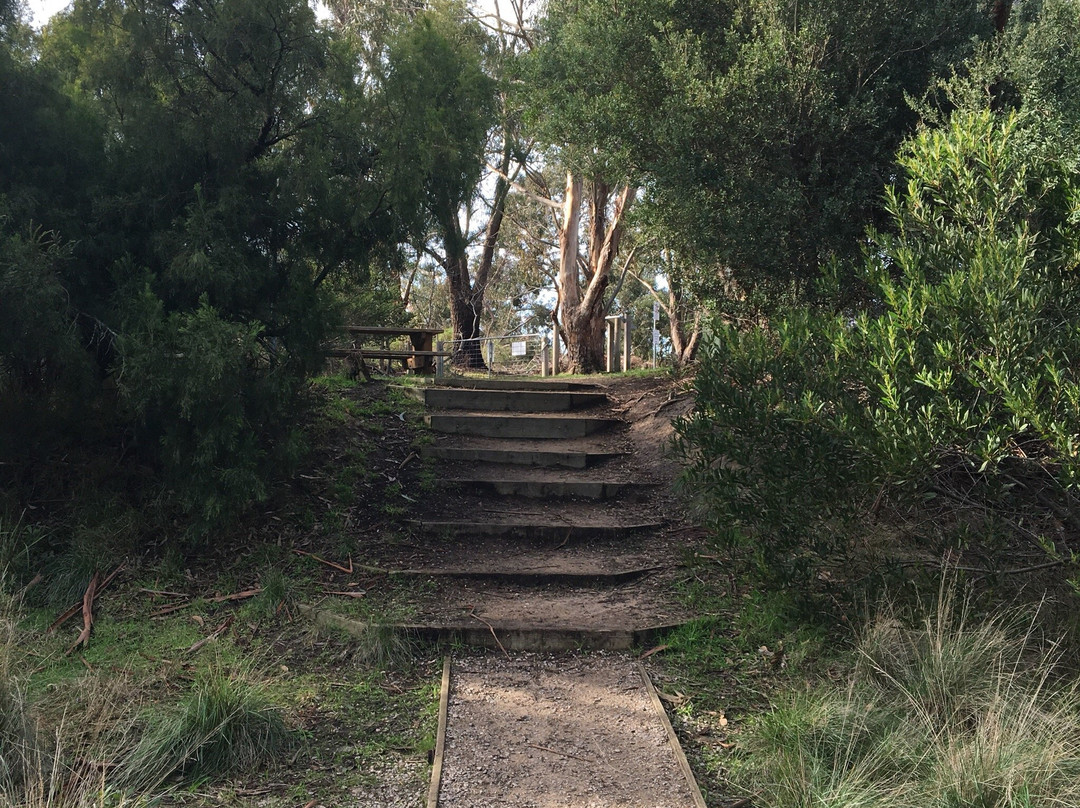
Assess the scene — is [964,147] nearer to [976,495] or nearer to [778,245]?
[976,495]

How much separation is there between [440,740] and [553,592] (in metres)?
1.92

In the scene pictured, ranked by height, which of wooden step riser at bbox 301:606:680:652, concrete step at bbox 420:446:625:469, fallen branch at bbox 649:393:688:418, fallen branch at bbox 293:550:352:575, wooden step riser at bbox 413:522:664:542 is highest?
fallen branch at bbox 649:393:688:418

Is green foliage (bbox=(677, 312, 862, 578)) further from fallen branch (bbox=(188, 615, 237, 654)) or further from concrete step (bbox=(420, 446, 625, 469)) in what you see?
concrete step (bbox=(420, 446, 625, 469))

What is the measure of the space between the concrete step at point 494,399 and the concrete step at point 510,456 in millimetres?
1306

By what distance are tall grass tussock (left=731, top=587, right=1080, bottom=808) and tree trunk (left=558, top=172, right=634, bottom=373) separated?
390 inches

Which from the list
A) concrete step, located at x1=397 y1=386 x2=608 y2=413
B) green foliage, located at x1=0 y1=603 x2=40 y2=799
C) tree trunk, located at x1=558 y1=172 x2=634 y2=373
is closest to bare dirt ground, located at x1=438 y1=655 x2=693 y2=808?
green foliage, located at x1=0 y1=603 x2=40 y2=799

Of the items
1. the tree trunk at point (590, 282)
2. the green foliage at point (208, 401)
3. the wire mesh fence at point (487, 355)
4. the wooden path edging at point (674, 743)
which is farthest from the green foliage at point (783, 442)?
the tree trunk at point (590, 282)

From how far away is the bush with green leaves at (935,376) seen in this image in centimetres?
345

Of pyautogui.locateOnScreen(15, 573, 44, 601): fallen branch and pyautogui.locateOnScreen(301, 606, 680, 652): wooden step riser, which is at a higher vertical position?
pyautogui.locateOnScreen(15, 573, 44, 601): fallen branch

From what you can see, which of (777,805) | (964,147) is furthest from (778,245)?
(777,805)

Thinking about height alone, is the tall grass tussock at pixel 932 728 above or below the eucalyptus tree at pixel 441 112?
below

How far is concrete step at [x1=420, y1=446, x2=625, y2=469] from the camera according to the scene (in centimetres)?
770

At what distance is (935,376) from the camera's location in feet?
11.6

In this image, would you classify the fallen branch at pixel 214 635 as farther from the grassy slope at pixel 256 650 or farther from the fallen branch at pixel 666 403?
the fallen branch at pixel 666 403
